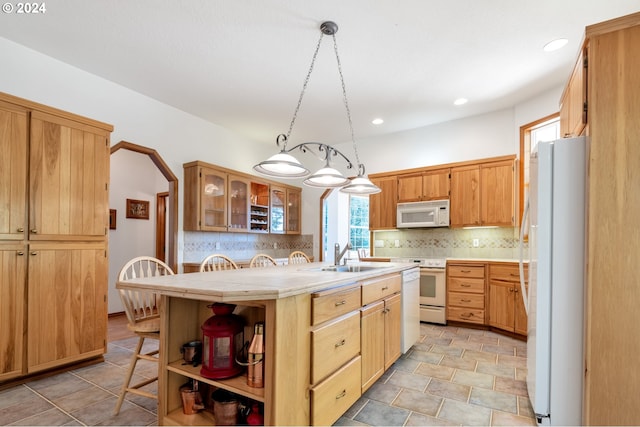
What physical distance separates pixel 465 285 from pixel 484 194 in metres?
1.21

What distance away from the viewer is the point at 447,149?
470 centimetres

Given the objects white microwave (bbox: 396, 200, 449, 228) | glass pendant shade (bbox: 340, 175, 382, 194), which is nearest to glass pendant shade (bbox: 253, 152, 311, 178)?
glass pendant shade (bbox: 340, 175, 382, 194)

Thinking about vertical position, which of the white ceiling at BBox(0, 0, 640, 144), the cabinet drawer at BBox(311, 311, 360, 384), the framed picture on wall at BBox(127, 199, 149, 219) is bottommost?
the cabinet drawer at BBox(311, 311, 360, 384)

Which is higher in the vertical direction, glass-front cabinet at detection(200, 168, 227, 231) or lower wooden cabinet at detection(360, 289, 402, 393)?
glass-front cabinet at detection(200, 168, 227, 231)

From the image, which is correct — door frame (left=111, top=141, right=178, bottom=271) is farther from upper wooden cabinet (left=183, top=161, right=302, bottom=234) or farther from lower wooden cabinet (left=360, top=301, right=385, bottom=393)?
lower wooden cabinet (left=360, top=301, right=385, bottom=393)

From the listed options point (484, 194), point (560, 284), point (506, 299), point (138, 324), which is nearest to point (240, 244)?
point (138, 324)

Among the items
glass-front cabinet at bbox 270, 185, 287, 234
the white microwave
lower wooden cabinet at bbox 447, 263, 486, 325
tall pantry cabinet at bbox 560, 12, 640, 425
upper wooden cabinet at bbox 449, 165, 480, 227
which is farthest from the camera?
glass-front cabinet at bbox 270, 185, 287, 234

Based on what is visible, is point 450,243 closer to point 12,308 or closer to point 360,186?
point 360,186

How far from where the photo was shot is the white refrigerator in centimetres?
176

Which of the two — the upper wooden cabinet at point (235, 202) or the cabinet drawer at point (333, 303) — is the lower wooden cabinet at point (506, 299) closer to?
the cabinet drawer at point (333, 303)

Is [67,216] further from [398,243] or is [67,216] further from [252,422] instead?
[398,243]

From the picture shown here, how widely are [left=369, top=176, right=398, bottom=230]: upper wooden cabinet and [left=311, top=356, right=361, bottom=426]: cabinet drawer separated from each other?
314 cm

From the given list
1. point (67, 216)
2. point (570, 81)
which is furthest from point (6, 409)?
point (570, 81)

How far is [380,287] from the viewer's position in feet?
7.93
